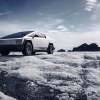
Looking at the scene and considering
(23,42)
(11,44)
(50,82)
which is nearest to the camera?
(50,82)

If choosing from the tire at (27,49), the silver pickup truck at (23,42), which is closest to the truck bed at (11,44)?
the silver pickup truck at (23,42)

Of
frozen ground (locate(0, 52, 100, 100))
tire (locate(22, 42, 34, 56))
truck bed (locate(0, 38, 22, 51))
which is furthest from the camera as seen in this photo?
tire (locate(22, 42, 34, 56))

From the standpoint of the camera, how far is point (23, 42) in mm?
15266

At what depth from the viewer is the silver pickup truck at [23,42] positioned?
1529 centimetres

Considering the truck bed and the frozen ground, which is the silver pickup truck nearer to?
the truck bed

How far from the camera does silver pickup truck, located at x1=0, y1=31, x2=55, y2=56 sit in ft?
50.2

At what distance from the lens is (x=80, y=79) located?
10.0m

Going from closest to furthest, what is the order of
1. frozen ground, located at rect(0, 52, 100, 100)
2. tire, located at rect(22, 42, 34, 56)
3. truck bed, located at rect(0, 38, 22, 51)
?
frozen ground, located at rect(0, 52, 100, 100) < truck bed, located at rect(0, 38, 22, 51) < tire, located at rect(22, 42, 34, 56)

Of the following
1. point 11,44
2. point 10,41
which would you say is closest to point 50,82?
point 11,44

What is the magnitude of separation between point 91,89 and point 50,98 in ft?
4.60

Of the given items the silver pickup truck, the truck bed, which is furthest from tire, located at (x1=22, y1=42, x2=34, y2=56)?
the truck bed

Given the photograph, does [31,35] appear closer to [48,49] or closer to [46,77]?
[48,49]

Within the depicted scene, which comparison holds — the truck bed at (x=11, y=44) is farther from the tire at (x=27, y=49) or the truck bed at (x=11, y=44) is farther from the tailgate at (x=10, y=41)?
the tire at (x=27, y=49)

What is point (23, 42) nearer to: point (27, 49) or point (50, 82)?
point (27, 49)
